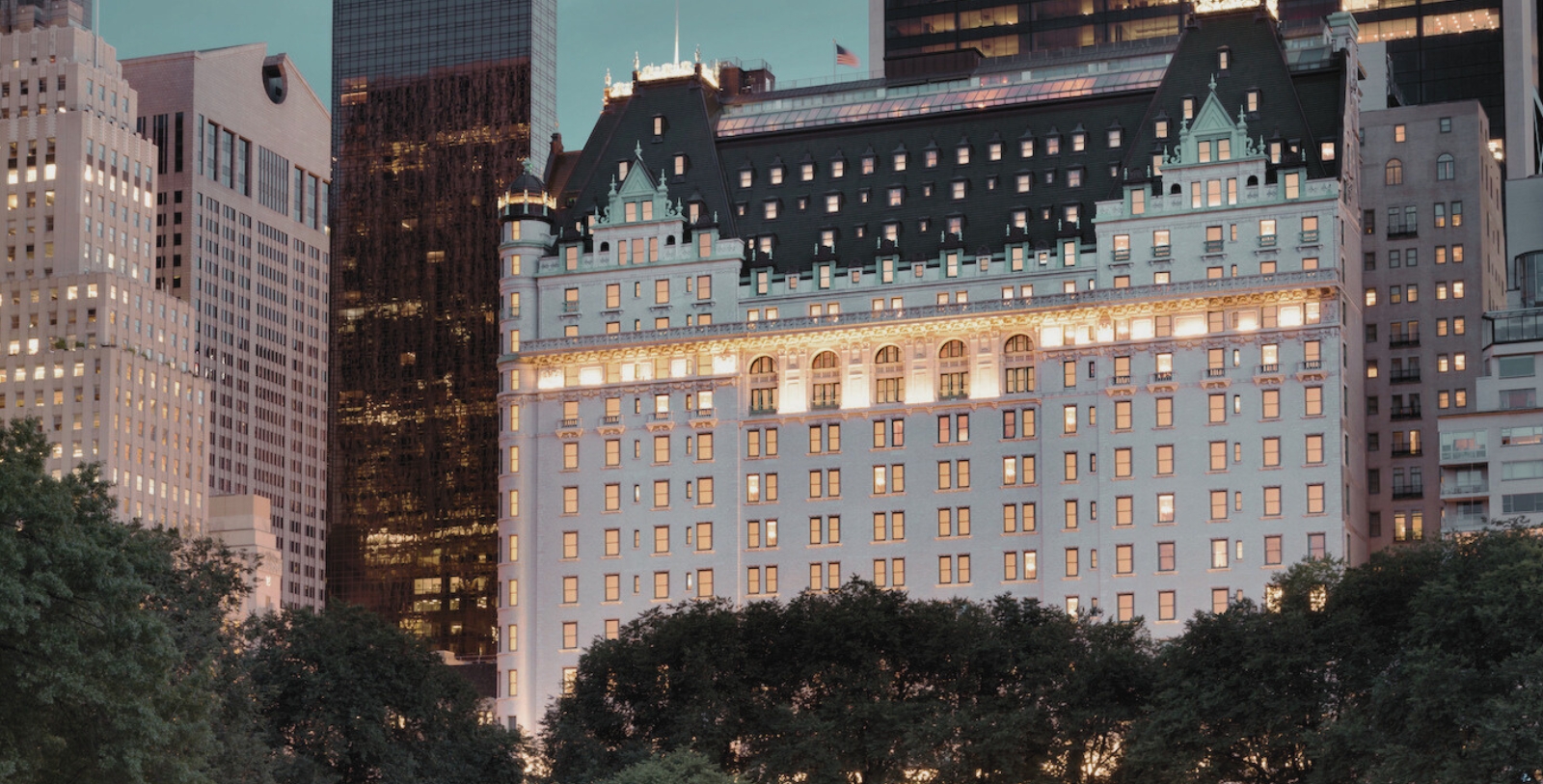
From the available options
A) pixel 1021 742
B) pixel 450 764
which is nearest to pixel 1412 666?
pixel 1021 742

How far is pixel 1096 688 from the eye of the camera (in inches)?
6348

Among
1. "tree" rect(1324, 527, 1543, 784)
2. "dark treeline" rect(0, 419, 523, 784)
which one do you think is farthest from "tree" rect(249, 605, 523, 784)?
"tree" rect(1324, 527, 1543, 784)

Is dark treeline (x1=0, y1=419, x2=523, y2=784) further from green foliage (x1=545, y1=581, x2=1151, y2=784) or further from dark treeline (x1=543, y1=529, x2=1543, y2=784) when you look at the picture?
green foliage (x1=545, y1=581, x2=1151, y2=784)

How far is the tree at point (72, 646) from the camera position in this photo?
326 feet

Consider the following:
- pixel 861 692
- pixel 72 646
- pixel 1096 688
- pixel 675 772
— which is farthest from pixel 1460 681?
pixel 72 646

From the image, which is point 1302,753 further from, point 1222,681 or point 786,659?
point 786,659

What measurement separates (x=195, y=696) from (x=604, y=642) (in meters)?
76.1

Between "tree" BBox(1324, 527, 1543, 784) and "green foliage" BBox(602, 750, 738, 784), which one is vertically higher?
"tree" BBox(1324, 527, 1543, 784)

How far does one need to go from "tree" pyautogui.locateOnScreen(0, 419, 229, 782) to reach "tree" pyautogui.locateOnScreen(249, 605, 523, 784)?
158 feet

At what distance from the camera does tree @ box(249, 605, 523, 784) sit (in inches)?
6196

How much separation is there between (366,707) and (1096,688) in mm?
43664

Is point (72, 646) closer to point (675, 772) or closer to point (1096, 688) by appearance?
point (675, 772)

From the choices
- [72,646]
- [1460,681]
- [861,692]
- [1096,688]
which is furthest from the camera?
[861,692]

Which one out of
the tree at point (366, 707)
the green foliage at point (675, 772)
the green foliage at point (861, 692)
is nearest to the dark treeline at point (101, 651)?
the tree at point (366, 707)
